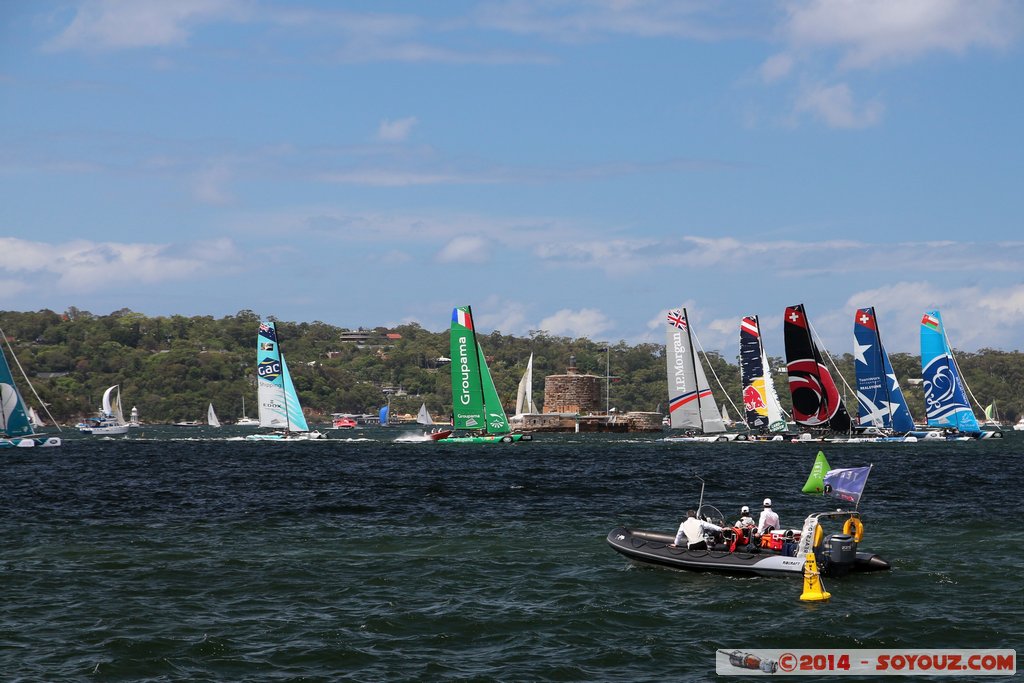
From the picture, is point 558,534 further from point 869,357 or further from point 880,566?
point 869,357

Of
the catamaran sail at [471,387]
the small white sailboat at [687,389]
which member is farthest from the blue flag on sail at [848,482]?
the small white sailboat at [687,389]

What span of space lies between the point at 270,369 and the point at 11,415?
22.5 m

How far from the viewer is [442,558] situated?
36.7m

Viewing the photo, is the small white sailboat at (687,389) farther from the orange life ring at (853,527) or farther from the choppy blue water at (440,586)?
the orange life ring at (853,527)

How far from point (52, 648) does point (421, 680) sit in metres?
8.31

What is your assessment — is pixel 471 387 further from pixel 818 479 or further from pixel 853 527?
pixel 853 527

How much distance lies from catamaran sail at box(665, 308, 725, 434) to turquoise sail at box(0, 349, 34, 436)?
192 ft

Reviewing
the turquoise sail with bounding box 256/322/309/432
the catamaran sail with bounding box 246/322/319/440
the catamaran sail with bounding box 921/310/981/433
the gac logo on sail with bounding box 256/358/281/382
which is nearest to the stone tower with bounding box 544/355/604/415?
the catamaran sail with bounding box 921/310/981/433

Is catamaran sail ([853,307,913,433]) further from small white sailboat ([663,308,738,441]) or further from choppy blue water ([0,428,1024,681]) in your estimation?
choppy blue water ([0,428,1024,681])

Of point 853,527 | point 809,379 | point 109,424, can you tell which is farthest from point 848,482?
point 109,424

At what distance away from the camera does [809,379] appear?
112 metres

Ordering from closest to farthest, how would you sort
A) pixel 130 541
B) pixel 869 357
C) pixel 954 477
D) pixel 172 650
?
pixel 172 650 < pixel 130 541 < pixel 954 477 < pixel 869 357

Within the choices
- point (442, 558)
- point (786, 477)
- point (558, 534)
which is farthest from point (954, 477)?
point (442, 558)

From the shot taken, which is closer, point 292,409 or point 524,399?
point 292,409
